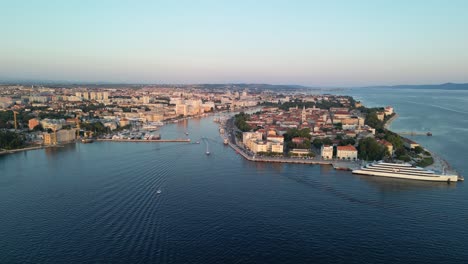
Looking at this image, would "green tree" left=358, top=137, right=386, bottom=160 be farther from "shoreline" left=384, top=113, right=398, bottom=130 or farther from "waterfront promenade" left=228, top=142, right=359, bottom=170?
"shoreline" left=384, top=113, right=398, bottom=130

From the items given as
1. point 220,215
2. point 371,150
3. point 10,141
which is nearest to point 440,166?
point 371,150

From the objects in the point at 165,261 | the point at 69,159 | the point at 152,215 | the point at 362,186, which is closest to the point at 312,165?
the point at 362,186

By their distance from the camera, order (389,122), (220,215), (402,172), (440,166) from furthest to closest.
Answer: (389,122) → (440,166) → (402,172) → (220,215)

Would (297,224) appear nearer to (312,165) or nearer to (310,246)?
(310,246)

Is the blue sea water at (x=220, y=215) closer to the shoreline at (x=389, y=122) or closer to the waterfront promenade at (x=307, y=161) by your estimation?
the waterfront promenade at (x=307, y=161)

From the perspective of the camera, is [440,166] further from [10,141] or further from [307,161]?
[10,141]

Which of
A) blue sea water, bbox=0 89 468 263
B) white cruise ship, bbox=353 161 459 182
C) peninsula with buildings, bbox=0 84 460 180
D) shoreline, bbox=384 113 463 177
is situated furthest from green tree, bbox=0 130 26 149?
shoreline, bbox=384 113 463 177
